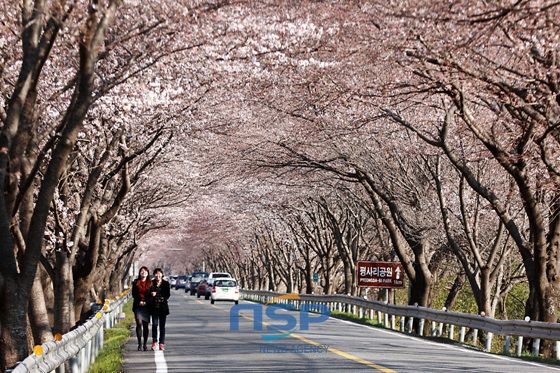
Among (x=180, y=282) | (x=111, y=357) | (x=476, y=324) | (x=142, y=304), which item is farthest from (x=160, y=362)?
(x=180, y=282)

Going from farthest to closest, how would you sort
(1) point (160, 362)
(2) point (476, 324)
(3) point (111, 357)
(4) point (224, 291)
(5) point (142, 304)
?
(4) point (224, 291) → (2) point (476, 324) → (5) point (142, 304) → (3) point (111, 357) → (1) point (160, 362)

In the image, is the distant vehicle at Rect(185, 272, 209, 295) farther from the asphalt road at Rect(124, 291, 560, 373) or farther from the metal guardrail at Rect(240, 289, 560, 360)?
the asphalt road at Rect(124, 291, 560, 373)

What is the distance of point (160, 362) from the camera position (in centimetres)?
1214

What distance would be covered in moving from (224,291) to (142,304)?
2711 cm

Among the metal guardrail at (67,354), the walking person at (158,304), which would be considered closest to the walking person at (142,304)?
the walking person at (158,304)

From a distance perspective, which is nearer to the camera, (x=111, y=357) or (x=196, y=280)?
(x=111, y=357)

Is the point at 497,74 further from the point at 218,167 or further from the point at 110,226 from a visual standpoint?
the point at 110,226

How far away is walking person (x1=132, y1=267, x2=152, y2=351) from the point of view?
48.7 feet

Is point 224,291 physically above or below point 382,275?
below

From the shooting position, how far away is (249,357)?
1209 cm

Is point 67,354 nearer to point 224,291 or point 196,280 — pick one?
point 224,291

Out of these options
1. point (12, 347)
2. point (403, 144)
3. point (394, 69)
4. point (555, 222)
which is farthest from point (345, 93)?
point (12, 347)

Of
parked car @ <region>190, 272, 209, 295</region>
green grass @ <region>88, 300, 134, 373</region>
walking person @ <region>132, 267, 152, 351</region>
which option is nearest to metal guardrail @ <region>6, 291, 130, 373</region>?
green grass @ <region>88, 300, 134, 373</region>

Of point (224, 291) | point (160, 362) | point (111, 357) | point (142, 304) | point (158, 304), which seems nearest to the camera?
point (160, 362)
